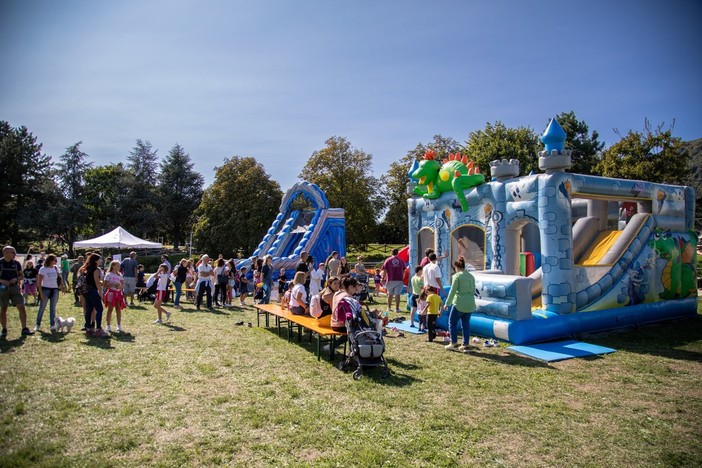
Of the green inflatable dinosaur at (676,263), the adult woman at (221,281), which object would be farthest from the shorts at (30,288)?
the green inflatable dinosaur at (676,263)

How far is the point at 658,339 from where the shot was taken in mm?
8398

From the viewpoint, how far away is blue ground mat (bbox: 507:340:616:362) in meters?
7.09

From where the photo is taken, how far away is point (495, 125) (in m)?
33.1

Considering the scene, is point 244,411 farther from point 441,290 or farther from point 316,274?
point 316,274

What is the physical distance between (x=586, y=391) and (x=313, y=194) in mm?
14760

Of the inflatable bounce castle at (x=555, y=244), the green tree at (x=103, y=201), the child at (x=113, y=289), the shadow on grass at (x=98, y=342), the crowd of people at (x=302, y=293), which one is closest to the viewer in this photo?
the crowd of people at (x=302, y=293)

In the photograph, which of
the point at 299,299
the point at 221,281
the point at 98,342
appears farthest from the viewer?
the point at 221,281

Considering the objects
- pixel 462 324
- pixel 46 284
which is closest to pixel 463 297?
pixel 462 324

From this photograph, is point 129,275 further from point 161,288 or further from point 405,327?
point 405,327

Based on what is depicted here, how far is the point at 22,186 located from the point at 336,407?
39703 millimetres

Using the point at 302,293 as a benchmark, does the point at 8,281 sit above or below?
above

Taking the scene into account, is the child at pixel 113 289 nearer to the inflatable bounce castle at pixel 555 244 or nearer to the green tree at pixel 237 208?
Answer: the inflatable bounce castle at pixel 555 244

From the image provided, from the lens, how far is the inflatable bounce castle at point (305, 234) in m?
17.3

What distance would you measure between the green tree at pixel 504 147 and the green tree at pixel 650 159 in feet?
17.1
